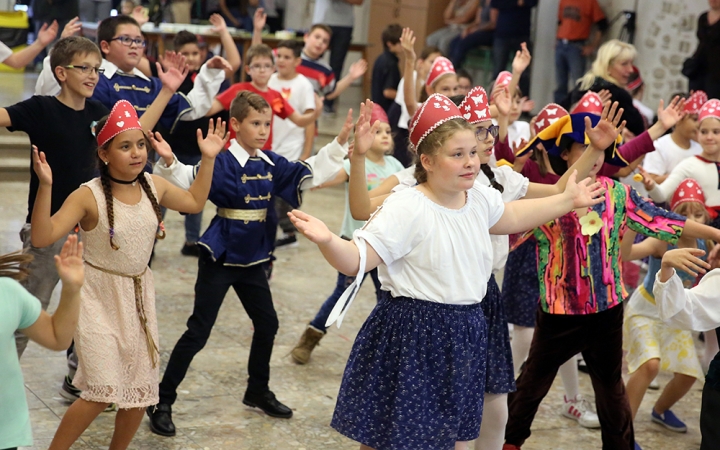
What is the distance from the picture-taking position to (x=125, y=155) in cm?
364

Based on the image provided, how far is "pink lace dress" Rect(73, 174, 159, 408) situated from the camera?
356cm

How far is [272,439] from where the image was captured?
4.29 m

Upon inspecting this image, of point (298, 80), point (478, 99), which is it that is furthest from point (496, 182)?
point (298, 80)

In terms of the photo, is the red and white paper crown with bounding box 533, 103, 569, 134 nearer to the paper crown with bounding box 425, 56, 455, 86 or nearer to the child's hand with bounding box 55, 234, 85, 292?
the paper crown with bounding box 425, 56, 455, 86

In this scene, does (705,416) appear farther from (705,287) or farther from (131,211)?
(131,211)

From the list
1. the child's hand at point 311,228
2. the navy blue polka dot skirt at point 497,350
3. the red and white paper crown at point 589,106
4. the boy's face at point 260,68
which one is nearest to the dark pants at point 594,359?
the navy blue polka dot skirt at point 497,350

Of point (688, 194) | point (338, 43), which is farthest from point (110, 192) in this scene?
point (338, 43)

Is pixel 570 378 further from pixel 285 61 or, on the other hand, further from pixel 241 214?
pixel 285 61

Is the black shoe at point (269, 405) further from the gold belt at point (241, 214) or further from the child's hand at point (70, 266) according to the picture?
the child's hand at point (70, 266)

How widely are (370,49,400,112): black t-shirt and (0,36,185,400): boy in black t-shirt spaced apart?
5303 mm

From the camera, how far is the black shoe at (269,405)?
4.53m

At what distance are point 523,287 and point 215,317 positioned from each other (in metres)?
1.65

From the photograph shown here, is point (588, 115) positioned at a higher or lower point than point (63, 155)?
higher

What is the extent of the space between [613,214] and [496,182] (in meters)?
0.52
